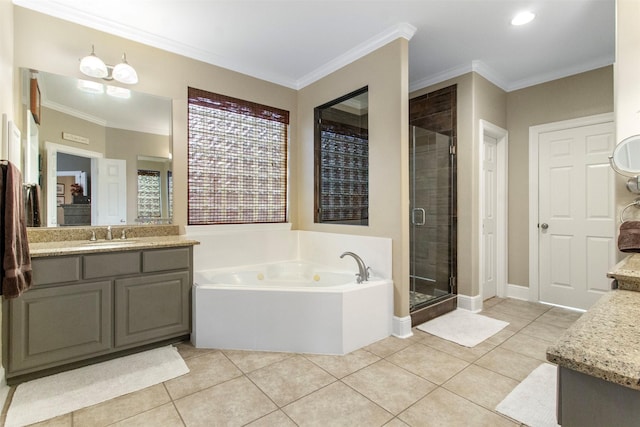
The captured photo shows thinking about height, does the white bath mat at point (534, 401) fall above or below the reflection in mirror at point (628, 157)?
below

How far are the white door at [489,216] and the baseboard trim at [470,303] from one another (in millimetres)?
309

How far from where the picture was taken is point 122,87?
8.89 feet

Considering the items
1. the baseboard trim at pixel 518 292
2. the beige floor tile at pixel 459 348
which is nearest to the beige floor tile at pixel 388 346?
the beige floor tile at pixel 459 348

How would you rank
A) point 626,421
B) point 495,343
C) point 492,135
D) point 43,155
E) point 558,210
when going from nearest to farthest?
point 626,421
point 43,155
point 495,343
point 558,210
point 492,135

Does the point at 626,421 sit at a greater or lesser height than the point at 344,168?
lesser

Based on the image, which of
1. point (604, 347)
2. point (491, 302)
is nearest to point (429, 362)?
point (604, 347)

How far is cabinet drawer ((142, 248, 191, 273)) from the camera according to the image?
93.3 inches

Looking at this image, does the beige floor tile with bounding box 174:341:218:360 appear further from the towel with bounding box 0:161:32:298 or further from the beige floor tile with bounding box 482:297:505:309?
the beige floor tile with bounding box 482:297:505:309

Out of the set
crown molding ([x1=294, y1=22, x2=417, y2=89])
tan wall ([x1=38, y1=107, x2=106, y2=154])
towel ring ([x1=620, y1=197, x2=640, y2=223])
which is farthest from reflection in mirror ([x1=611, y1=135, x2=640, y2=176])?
tan wall ([x1=38, y1=107, x2=106, y2=154])

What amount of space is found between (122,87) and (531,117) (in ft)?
14.2

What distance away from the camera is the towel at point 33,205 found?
2281 mm

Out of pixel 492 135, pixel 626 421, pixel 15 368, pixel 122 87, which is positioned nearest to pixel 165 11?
pixel 122 87

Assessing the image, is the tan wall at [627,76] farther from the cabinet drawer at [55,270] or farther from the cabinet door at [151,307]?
the cabinet drawer at [55,270]

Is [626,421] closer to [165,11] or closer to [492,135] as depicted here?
[165,11]
